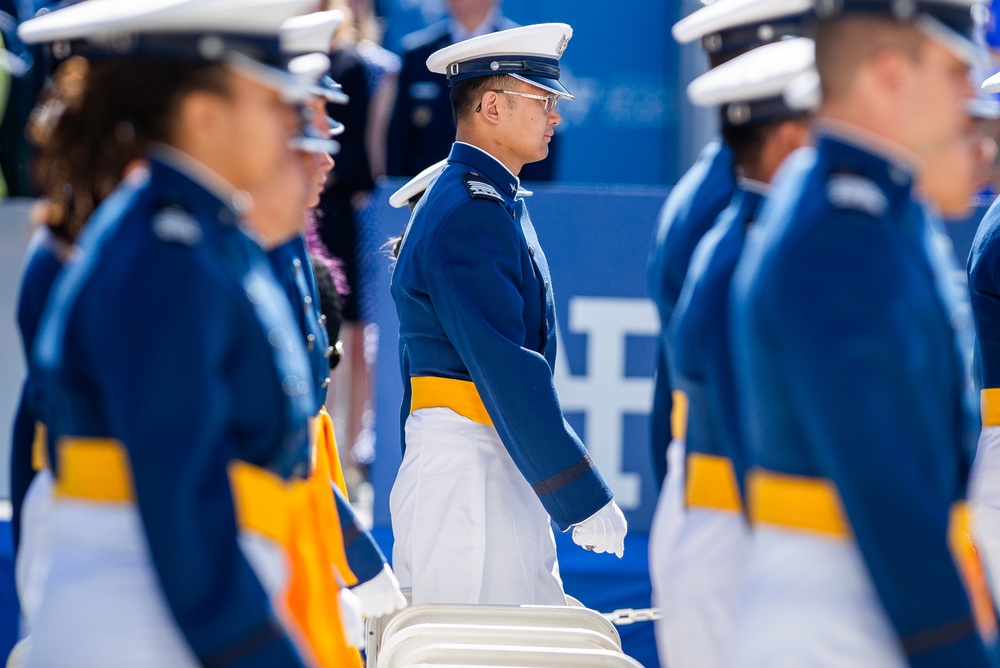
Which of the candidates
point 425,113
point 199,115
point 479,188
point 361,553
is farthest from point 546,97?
point 425,113

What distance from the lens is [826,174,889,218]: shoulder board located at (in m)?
1.79

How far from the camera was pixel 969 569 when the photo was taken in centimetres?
188

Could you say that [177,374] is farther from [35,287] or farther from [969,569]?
[969,569]

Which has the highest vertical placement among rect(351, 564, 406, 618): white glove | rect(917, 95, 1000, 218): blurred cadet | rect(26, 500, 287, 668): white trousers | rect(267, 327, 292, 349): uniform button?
rect(917, 95, 1000, 218): blurred cadet

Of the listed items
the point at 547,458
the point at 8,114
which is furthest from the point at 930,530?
the point at 8,114

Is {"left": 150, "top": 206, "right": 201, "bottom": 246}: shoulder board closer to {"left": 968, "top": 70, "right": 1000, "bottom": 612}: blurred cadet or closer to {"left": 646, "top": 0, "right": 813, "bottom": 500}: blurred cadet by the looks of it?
→ {"left": 646, "top": 0, "right": 813, "bottom": 500}: blurred cadet

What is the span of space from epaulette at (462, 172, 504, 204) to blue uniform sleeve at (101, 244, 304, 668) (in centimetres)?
186

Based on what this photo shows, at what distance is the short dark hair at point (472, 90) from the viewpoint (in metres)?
3.79

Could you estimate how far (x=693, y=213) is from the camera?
9.27ft

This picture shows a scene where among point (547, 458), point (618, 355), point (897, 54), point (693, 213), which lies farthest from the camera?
point (618, 355)

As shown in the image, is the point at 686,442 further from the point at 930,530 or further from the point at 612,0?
the point at 612,0

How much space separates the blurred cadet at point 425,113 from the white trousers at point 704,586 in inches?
167

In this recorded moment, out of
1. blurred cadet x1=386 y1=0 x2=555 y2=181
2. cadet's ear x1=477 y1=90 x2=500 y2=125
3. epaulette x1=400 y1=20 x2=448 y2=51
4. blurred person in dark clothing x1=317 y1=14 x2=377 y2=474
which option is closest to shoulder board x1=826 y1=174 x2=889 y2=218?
cadet's ear x1=477 y1=90 x2=500 y2=125

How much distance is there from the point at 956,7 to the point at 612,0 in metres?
6.41
